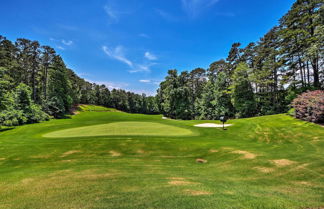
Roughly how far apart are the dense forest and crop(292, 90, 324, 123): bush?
489 centimetres

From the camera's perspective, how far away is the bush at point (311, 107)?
13898mm

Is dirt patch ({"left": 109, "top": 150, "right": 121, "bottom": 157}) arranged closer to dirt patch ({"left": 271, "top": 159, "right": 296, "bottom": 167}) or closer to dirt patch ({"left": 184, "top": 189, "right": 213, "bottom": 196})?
dirt patch ({"left": 184, "top": 189, "right": 213, "bottom": 196})

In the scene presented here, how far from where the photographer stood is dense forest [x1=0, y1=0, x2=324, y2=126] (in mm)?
20125

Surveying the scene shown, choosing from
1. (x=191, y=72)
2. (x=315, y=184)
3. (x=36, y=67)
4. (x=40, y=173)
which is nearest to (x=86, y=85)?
(x=36, y=67)

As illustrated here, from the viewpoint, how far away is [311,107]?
14930 millimetres

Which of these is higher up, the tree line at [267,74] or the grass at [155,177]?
the tree line at [267,74]

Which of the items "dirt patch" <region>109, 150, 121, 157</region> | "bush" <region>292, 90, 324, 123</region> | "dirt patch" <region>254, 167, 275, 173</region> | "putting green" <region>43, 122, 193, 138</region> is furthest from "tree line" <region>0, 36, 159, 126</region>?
"bush" <region>292, 90, 324, 123</region>

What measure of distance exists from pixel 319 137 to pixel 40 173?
1827cm

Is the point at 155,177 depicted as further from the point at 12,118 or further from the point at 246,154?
the point at 12,118

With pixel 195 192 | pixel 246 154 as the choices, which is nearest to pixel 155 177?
pixel 195 192

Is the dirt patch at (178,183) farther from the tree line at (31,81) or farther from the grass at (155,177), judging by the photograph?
the tree line at (31,81)

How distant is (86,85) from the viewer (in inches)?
3770

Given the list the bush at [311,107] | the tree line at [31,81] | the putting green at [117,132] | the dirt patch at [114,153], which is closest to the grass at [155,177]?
the dirt patch at [114,153]

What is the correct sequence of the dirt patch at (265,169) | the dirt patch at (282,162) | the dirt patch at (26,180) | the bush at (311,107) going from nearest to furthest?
the dirt patch at (26,180) → the dirt patch at (265,169) → the dirt patch at (282,162) → the bush at (311,107)
